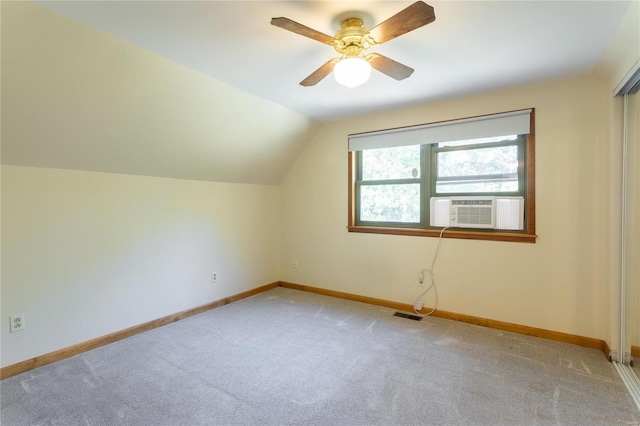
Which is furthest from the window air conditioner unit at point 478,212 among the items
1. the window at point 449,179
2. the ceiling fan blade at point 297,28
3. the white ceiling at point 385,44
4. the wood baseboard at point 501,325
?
the ceiling fan blade at point 297,28

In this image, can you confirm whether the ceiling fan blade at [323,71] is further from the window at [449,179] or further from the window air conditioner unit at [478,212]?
the window air conditioner unit at [478,212]

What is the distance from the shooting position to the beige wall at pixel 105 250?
220 cm

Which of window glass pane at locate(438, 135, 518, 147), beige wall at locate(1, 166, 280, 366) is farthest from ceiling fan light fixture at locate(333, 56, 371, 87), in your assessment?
beige wall at locate(1, 166, 280, 366)

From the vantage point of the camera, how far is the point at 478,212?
297 cm

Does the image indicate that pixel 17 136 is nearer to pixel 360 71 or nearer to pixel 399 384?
pixel 360 71

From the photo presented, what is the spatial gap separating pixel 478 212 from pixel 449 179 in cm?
46

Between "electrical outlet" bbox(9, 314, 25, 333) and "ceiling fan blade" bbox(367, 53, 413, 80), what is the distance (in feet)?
9.90

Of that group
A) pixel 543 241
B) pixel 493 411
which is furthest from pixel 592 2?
pixel 493 411

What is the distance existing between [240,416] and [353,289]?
226cm

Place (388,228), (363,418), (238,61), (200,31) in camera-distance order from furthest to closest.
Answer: (388,228)
(238,61)
(200,31)
(363,418)

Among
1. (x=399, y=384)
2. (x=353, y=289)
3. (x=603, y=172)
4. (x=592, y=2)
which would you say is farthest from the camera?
(x=353, y=289)

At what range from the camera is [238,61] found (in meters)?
2.22

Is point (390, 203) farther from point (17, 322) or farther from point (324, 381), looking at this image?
point (17, 322)

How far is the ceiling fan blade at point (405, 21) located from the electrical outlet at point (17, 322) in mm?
3041
